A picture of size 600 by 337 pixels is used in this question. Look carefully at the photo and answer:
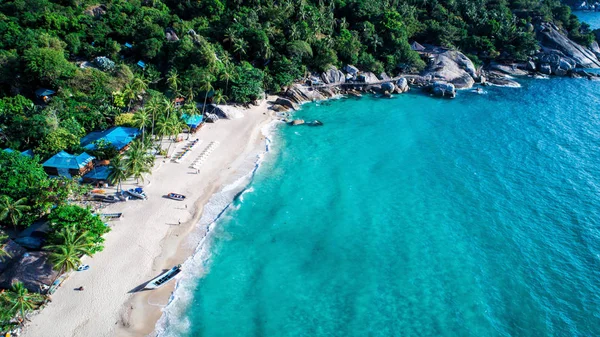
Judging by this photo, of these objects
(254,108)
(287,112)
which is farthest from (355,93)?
(254,108)

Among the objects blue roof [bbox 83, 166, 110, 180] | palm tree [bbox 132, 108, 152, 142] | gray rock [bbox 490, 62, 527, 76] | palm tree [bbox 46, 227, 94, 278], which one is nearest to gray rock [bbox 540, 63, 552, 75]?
gray rock [bbox 490, 62, 527, 76]

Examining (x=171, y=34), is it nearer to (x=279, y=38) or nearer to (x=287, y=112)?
(x=279, y=38)

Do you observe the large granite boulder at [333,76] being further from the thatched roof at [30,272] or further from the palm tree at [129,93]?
the thatched roof at [30,272]

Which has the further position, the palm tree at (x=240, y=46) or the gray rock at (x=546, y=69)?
the gray rock at (x=546, y=69)

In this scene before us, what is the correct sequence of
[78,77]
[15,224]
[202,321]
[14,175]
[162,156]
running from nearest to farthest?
[202,321] → [15,224] → [14,175] → [162,156] → [78,77]

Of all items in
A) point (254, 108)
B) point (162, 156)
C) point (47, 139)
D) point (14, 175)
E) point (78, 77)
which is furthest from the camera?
point (254, 108)

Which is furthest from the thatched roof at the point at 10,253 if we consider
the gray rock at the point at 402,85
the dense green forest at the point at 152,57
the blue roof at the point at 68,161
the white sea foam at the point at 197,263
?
the gray rock at the point at 402,85
